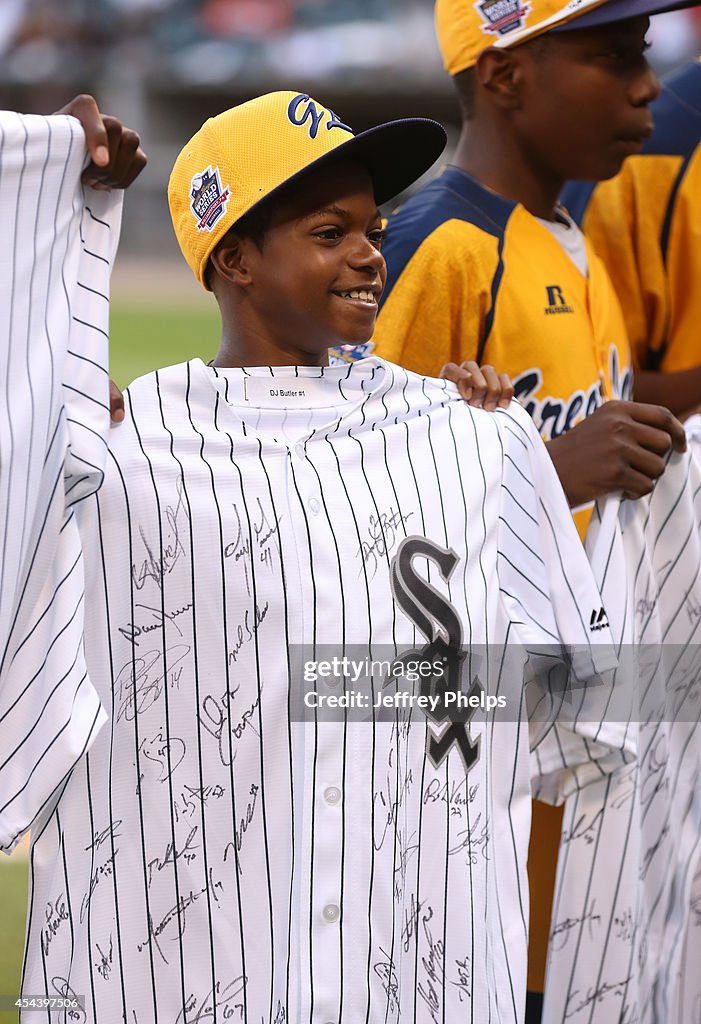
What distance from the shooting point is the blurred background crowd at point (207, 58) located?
21.5m

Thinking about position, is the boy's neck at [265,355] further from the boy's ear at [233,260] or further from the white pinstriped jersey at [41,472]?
the white pinstriped jersey at [41,472]

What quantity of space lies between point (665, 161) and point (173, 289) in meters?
15.0

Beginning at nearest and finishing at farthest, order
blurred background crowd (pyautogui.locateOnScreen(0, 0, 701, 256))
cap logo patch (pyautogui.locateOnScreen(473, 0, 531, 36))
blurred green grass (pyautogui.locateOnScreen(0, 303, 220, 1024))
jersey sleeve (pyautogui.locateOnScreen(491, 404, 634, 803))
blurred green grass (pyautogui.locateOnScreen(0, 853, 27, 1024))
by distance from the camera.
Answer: jersey sleeve (pyautogui.locateOnScreen(491, 404, 634, 803))
cap logo patch (pyautogui.locateOnScreen(473, 0, 531, 36))
blurred green grass (pyautogui.locateOnScreen(0, 853, 27, 1024))
blurred green grass (pyautogui.locateOnScreen(0, 303, 220, 1024))
blurred background crowd (pyautogui.locateOnScreen(0, 0, 701, 256))

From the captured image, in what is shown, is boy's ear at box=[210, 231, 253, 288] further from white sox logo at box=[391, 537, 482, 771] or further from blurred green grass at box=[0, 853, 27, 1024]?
blurred green grass at box=[0, 853, 27, 1024]

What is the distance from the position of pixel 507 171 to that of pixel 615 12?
0.37 m

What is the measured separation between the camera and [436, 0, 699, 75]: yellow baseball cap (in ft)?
9.43

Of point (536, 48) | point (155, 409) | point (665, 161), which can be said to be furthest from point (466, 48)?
point (155, 409)

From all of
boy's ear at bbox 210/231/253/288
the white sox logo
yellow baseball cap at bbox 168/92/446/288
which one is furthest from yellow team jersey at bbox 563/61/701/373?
the white sox logo

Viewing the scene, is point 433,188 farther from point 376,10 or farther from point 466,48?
point 376,10

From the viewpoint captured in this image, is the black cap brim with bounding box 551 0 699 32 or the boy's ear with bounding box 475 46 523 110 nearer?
the black cap brim with bounding box 551 0 699 32

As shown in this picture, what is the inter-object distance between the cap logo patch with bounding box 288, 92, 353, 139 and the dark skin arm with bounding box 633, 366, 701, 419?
1.28 meters

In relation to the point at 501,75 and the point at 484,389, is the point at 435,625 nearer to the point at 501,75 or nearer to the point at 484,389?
the point at 484,389

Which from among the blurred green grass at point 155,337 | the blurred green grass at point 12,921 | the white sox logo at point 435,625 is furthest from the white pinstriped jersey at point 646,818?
the blurred green grass at point 155,337

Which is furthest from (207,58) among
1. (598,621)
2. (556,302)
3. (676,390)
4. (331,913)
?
(331,913)
